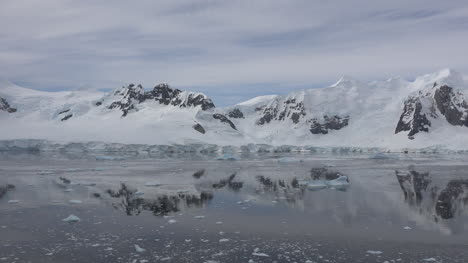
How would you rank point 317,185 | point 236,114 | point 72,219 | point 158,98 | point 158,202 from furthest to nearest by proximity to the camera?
1. point 236,114
2. point 158,98
3. point 317,185
4. point 158,202
5. point 72,219

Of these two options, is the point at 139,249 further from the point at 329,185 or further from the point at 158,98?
the point at 158,98

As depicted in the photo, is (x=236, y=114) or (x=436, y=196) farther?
(x=236, y=114)

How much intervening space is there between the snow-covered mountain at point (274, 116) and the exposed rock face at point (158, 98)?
34 centimetres

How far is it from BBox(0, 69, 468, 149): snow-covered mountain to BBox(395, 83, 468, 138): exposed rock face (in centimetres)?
28

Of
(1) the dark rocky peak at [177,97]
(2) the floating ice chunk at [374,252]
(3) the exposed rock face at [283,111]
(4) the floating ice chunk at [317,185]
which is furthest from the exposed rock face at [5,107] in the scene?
(2) the floating ice chunk at [374,252]

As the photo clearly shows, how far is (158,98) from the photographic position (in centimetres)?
14200

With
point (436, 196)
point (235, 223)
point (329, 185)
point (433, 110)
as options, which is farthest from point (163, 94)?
point (235, 223)

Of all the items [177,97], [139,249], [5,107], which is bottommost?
[139,249]

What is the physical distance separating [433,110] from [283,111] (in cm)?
6013

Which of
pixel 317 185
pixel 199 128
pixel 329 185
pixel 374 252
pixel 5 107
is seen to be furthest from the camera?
pixel 5 107

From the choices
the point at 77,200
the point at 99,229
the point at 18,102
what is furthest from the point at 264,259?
the point at 18,102

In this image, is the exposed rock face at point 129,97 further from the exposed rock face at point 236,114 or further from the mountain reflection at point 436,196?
the mountain reflection at point 436,196

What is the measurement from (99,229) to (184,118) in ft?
331

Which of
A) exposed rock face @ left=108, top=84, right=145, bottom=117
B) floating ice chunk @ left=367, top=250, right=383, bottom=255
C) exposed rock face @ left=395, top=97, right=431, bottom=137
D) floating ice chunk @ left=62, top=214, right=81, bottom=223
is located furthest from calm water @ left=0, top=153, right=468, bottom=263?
exposed rock face @ left=108, top=84, right=145, bottom=117
